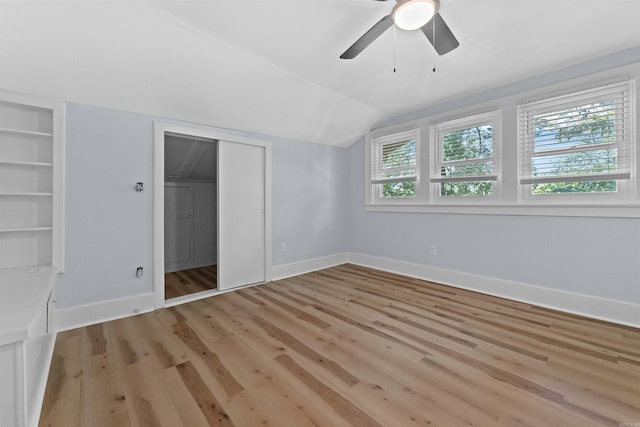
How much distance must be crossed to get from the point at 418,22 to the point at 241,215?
287 centimetres

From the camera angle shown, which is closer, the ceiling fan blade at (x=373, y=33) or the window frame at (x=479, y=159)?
the ceiling fan blade at (x=373, y=33)

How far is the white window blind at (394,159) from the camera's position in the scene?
4080 mm

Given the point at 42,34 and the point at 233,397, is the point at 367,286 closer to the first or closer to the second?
the point at 233,397

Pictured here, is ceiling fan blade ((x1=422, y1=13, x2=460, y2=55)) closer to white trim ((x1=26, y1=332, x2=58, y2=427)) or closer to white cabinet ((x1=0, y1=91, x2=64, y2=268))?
white trim ((x1=26, y1=332, x2=58, y2=427))

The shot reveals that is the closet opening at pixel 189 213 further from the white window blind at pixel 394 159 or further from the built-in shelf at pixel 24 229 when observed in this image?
the white window blind at pixel 394 159

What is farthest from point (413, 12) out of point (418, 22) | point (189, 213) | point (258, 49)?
point (189, 213)

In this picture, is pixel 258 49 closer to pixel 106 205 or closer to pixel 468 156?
pixel 106 205

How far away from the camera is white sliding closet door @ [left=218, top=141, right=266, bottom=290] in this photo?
344 centimetres

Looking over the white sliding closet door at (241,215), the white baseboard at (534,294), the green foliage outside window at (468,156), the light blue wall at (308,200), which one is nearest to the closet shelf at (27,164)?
the white sliding closet door at (241,215)

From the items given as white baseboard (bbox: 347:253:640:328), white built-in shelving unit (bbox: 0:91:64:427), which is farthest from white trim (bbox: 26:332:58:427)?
white baseboard (bbox: 347:253:640:328)

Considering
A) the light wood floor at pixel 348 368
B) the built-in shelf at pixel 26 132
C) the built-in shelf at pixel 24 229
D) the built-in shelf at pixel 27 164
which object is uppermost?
the built-in shelf at pixel 26 132

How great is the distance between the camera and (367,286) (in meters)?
3.58

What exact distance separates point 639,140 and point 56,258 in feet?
17.5

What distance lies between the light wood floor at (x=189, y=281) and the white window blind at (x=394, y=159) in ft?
10.1
